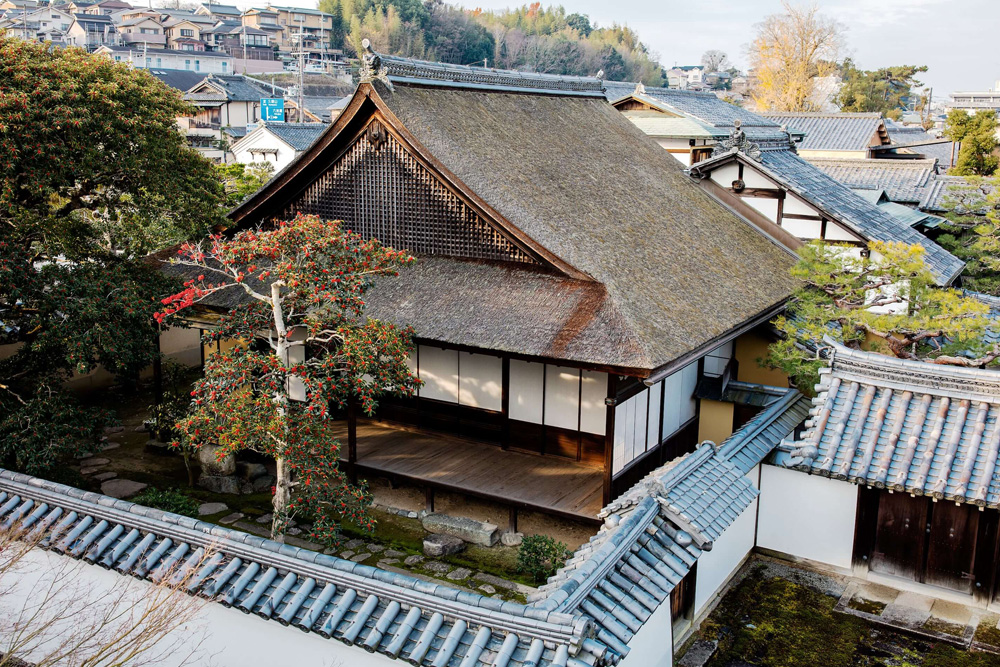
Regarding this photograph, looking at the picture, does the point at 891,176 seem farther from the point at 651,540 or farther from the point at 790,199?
the point at 651,540

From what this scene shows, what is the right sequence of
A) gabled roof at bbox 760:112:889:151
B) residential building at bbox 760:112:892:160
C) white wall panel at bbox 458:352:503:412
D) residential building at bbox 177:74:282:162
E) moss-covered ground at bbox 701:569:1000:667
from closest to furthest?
moss-covered ground at bbox 701:569:1000:667 < white wall panel at bbox 458:352:503:412 < residential building at bbox 760:112:892:160 < gabled roof at bbox 760:112:889:151 < residential building at bbox 177:74:282:162

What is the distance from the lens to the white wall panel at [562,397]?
1286 centimetres

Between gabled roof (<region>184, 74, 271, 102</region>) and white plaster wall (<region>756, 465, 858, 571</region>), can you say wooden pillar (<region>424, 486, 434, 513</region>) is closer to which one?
white plaster wall (<region>756, 465, 858, 571</region>)

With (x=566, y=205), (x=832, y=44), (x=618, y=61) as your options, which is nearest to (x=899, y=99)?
(x=832, y=44)

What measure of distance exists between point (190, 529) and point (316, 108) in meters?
60.0

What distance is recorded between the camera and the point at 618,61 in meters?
111

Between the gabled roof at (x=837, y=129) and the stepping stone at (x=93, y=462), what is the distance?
3309cm

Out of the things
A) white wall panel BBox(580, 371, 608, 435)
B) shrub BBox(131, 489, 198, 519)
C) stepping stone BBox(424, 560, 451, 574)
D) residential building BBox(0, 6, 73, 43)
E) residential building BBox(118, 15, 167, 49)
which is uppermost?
residential building BBox(0, 6, 73, 43)

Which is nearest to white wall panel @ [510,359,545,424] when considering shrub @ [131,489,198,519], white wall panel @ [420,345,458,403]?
white wall panel @ [420,345,458,403]

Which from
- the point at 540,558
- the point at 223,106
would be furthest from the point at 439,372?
the point at 223,106

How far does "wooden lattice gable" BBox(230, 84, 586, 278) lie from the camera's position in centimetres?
1326

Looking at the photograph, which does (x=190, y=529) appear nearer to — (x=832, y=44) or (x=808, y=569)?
(x=808, y=569)

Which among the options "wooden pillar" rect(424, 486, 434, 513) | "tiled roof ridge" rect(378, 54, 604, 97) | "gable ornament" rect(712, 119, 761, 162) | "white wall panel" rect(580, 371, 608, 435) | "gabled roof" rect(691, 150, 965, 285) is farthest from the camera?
"gable ornament" rect(712, 119, 761, 162)

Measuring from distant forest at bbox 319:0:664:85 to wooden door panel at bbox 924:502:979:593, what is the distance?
82.9 meters
